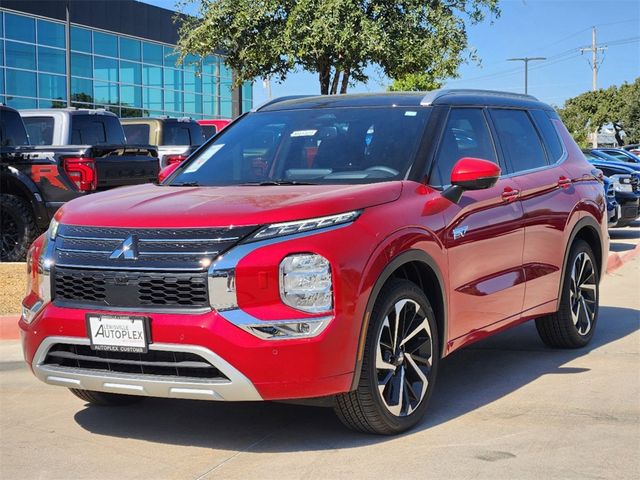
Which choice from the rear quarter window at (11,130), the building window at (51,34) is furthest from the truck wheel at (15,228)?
the building window at (51,34)

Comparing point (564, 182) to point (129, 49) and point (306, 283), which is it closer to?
point (306, 283)

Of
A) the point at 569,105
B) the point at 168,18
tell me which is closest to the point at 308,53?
the point at 168,18

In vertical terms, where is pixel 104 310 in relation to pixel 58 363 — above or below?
above

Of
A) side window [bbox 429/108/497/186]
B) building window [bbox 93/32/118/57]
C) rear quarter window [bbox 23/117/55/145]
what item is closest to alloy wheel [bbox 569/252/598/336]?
side window [bbox 429/108/497/186]

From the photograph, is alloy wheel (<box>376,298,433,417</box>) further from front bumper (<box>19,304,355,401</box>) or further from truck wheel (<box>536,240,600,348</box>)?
truck wheel (<box>536,240,600,348</box>)

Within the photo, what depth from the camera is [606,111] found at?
78000mm

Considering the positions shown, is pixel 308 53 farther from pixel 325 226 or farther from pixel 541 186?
pixel 325 226

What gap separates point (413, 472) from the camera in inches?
175

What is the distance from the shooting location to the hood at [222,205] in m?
4.55

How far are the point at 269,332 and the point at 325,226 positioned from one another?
58 centimetres

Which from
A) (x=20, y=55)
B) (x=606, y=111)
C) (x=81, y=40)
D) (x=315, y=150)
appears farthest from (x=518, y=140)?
(x=606, y=111)

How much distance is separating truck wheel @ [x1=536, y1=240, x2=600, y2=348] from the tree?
1169cm

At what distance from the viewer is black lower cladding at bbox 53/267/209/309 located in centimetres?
444

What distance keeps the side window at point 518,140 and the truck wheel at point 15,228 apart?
7080 millimetres
